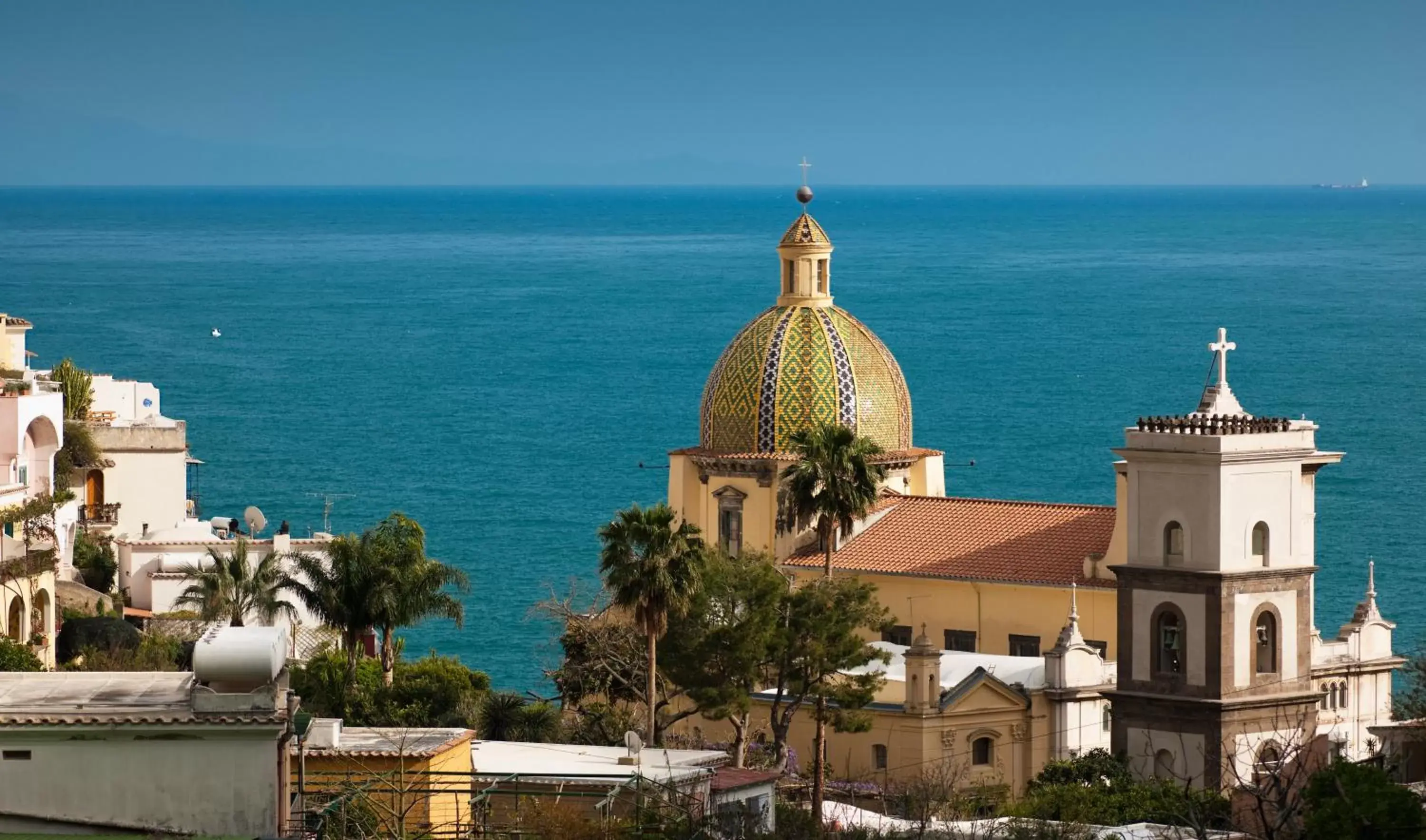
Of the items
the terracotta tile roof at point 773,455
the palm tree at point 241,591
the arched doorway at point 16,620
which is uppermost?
the terracotta tile roof at point 773,455

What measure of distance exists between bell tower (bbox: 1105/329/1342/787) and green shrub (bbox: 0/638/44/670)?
1420cm

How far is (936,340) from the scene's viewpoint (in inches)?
6407

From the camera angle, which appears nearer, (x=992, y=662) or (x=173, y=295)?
(x=992, y=662)

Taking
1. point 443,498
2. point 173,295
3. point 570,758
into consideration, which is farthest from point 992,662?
point 173,295

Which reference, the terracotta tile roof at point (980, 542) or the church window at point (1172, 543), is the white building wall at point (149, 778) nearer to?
the church window at point (1172, 543)

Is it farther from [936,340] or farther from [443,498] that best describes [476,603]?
[936,340]

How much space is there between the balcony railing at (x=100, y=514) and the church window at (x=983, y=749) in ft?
75.4

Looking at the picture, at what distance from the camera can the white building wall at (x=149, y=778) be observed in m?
28.0

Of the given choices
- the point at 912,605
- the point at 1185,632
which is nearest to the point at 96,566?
the point at 912,605

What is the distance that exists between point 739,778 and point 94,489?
3183 cm

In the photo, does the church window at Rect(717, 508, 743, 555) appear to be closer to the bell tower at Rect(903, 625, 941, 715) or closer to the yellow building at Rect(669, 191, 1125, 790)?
the yellow building at Rect(669, 191, 1125, 790)

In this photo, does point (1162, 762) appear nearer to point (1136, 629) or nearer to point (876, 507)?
point (1136, 629)

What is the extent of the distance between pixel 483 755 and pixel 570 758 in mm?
934

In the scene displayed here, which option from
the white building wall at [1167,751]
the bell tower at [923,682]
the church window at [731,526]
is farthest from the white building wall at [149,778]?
the church window at [731,526]
